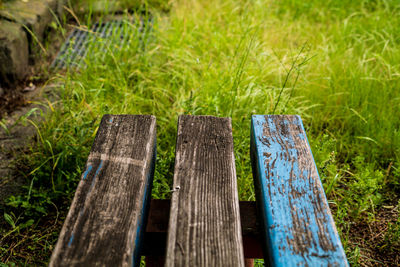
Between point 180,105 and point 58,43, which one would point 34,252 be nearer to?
point 180,105

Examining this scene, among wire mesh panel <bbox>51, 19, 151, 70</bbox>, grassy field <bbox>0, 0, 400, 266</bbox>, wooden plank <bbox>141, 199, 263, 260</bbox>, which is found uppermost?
wire mesh panel <bbox>51, 19, 151, 70</bbox>

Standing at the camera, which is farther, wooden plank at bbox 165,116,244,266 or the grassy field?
the grassy field

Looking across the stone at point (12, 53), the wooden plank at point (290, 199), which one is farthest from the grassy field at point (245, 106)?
the wooden plank at point (290, 199)

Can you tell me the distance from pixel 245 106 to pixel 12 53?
190 cm

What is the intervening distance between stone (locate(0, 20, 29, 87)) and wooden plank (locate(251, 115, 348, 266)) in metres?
2.30

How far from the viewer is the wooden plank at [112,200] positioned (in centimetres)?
86

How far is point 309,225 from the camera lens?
0.96 metres

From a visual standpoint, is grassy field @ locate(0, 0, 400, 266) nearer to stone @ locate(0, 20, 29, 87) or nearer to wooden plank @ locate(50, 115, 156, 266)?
stone @ locate(0, 20, 29, 87)

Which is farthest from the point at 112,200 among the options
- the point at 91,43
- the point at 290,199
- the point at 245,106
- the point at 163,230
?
the point at 91,43

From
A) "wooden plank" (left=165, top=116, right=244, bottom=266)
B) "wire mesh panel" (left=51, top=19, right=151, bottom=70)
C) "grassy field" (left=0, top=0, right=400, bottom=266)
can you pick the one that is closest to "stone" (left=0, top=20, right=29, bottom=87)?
"wire mesh panel" (left=51, top=19, right=151, bottom=70)

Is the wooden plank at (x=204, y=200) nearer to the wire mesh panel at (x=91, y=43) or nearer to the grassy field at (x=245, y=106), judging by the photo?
the grassy field at (x=245, y=106)

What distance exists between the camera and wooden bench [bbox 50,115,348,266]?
0.88 metres

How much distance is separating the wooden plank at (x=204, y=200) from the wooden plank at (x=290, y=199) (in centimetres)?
10

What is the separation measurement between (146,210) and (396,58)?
8.83 feet
